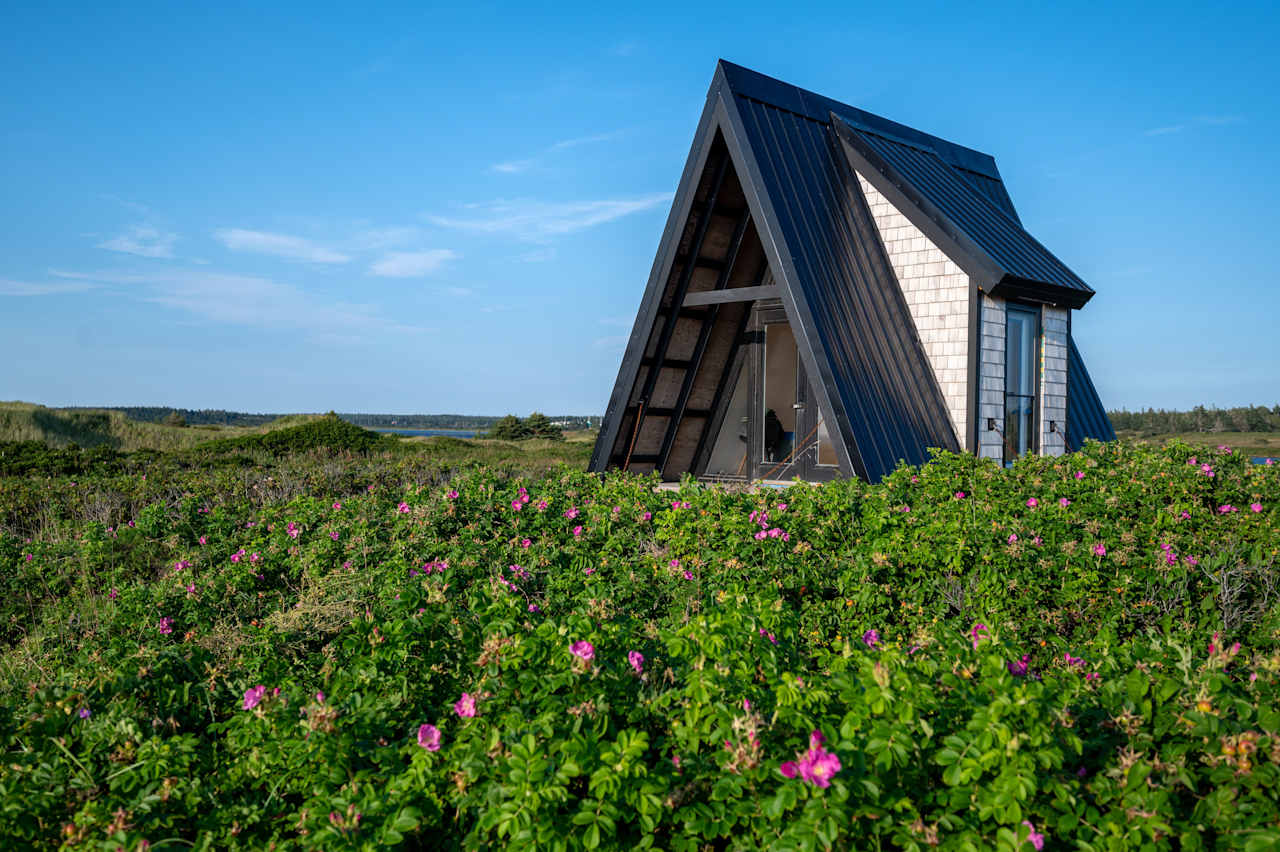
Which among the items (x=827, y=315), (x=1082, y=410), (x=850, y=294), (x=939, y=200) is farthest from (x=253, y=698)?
(x=1082, y=410)

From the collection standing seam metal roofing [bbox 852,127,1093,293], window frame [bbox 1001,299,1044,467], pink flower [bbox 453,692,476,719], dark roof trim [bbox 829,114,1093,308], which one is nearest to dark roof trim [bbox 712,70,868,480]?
dark roof trim [bbox 829,114,1093,308]

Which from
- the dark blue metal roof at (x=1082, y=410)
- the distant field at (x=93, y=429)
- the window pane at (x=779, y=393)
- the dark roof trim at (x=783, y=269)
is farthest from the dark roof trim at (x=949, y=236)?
the distant field at (x=93, y=429)

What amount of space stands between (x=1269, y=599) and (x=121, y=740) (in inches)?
244

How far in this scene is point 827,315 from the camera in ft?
33.8

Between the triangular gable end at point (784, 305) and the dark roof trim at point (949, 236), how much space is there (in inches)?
11.9

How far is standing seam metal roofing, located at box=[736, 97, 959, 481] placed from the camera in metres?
10.0

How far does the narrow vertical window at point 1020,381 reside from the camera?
12133mm

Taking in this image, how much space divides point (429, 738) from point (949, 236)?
1043cm

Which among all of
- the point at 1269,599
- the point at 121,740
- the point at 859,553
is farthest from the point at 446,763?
the point at 1269,599

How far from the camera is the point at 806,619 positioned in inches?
206

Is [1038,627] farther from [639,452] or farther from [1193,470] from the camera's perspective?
[639,452]

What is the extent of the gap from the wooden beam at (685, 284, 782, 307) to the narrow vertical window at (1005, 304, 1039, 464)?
351 centimetres

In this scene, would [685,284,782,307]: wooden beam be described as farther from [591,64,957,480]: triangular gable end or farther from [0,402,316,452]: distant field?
[0,402,316,452]: distant field

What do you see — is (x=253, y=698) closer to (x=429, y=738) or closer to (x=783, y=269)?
(x=429, y=738)
